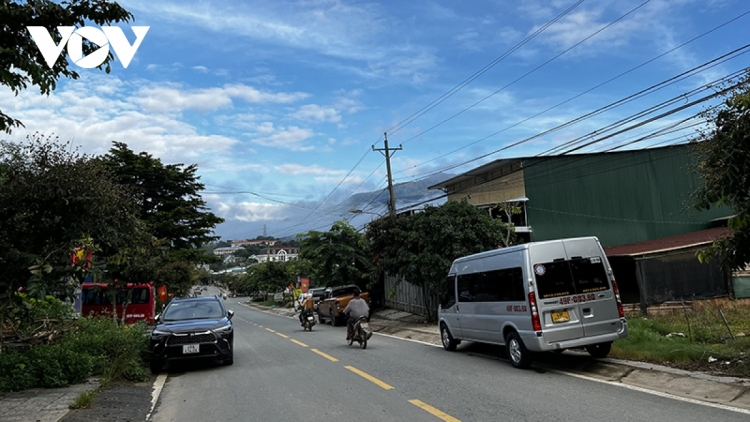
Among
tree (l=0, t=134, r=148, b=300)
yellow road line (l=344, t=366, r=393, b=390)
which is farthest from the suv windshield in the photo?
tree (l=0, t=134, r=148, b=300)

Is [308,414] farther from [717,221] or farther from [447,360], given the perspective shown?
[717,221]

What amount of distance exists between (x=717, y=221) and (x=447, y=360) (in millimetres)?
29345

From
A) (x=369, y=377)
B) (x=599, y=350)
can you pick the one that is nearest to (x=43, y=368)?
(x=369, y=377)

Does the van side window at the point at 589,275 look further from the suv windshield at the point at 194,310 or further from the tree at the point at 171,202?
the tree at the point at 171,202

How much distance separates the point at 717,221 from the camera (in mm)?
33938

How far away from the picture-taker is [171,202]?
35562 mm

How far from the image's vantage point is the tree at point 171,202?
3419 centimetres

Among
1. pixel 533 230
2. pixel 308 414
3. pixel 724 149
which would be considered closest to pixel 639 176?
pixel 533 230

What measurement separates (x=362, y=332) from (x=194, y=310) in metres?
4.56

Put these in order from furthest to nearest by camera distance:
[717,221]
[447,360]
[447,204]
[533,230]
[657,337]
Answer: [717,221]
[533,230]
[447,204]
[447,360]
[657,337]

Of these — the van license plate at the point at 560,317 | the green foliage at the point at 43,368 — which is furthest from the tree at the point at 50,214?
the van license plate at the point at 560,317

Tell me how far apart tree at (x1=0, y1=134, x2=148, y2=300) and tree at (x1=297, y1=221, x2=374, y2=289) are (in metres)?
24.6

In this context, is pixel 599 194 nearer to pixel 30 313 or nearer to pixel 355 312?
pixel 355 312

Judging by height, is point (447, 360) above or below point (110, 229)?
below
